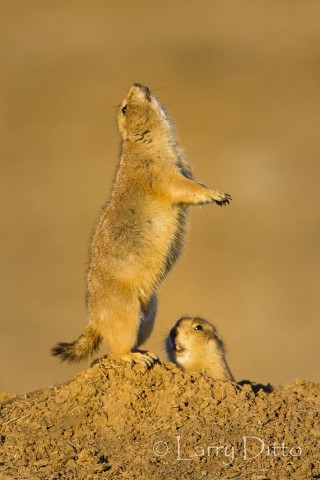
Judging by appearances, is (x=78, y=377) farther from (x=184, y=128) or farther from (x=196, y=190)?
(x=184, y=128)

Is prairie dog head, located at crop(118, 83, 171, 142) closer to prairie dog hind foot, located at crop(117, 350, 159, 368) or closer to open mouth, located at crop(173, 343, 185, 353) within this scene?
open mouth, located at crop(173, 343, 185, 353)

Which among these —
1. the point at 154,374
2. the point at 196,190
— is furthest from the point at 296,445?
the point at 196,190

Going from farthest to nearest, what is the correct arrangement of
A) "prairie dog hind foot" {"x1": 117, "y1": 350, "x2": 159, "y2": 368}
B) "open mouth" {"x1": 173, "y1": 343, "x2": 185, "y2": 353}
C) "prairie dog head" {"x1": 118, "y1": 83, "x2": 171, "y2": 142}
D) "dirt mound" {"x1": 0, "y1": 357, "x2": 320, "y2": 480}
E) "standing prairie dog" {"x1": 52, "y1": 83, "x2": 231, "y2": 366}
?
1. "open mouth" {"x1": 173, "y1": 343, "x2": 185, "y2": 353}
2. "prairie dog head" {"x1": 118, "y1": 83, "x2": 171, "y2": 142}
3. "standing prairie dog" {"x1": 52, "y1": 83, "x2": 231, "y2": 366}
4. "prairie dog hind foot" {"x1": 117, "y1": 350, "x2": 159, "y2": 368}
5. "dirt mound" {"x1": 0, "y1": 357, "x2": 320, "y2": 480}

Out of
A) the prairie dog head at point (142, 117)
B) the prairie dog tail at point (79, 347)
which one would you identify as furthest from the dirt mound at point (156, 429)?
the prairie dog head at point (142, 117)

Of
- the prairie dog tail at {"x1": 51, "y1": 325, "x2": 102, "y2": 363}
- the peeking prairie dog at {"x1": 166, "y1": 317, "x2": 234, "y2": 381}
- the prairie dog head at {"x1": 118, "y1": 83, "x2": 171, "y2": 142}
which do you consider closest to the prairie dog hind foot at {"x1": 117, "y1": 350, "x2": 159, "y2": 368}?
the prairie dog tail at {"x1": 51, "y1": 325, "x2": 102, "y2": 363}

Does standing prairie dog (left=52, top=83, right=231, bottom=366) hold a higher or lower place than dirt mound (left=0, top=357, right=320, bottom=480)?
higher

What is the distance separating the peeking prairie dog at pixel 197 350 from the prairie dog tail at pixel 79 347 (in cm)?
120

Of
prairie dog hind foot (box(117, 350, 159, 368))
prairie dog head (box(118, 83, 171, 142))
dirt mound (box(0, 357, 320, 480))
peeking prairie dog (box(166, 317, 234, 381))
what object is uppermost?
prairie dog head (box(118, 83, 171, 142))

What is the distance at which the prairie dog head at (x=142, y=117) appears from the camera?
11.3m

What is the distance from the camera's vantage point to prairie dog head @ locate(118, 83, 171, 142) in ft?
37.1

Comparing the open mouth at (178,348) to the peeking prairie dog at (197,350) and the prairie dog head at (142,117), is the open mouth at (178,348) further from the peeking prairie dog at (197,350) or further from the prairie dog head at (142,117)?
the prairie dog head at (142,117)

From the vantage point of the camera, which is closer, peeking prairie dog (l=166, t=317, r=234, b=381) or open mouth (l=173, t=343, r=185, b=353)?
peeking prairie dog (l=166, t=317, r=234, b=381)

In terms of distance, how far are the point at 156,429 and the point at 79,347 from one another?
1.59m

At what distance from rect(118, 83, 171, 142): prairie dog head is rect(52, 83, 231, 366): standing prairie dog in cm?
21
